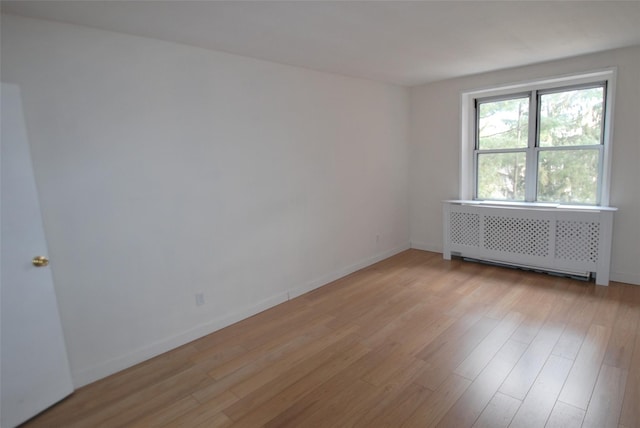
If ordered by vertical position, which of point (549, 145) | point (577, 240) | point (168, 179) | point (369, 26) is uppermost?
point (369, 26)

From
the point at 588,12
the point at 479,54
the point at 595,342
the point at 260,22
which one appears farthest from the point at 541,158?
the point at 260,22

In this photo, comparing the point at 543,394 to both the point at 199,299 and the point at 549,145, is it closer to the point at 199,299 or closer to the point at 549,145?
the point at 199,299

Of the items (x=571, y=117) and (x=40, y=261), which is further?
(x=571, y=117)

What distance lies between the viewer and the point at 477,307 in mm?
3260

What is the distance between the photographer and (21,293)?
197cm

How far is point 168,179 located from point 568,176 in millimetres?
4469

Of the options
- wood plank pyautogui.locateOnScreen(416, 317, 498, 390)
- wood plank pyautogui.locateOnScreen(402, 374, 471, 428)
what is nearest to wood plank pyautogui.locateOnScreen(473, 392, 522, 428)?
wood plank pyautogui.locateOnScreen(402, 374, 471, 428)

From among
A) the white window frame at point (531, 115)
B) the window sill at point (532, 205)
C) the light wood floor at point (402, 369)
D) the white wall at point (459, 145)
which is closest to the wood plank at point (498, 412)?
the light wood floor at point (402, 369)

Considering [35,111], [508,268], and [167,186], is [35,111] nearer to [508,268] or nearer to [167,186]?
[167,186]

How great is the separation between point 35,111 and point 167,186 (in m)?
0.91

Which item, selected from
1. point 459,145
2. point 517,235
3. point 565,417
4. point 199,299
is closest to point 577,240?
point 517,235

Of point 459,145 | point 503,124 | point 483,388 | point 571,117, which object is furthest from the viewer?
point 459,145

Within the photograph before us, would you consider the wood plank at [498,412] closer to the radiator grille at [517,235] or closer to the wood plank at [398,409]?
the wood plank at [398,409]

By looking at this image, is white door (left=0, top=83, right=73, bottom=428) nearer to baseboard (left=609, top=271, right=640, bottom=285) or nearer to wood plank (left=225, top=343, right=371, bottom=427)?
wood plank (left=225, top=343, right=371, bottom=427)
